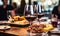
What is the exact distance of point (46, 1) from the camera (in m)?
3.00

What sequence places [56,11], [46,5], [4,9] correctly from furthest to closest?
[4,9] → [46,5] → [56,11]

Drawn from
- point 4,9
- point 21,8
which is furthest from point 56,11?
point 4,9

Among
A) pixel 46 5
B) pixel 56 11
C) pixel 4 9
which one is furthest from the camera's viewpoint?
pixel 4 9

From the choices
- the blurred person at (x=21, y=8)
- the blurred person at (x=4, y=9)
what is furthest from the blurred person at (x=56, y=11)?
the blurred person at (x=4, y=9)

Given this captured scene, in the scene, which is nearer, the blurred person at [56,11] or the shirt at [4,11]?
Answer: the blurred person at [56,11]

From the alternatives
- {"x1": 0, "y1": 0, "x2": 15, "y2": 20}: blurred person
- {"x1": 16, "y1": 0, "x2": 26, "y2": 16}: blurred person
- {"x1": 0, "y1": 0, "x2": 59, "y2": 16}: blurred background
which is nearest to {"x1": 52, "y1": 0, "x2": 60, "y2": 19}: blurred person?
{"x1": 0, "y1": 0, "x2": 59, "y2": 16}: blurred background

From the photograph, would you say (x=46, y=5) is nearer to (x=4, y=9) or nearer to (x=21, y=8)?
(x=21, y=8)

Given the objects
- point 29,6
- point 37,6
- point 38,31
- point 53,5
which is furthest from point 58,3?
point 38,31

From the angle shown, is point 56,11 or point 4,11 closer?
point 56,11

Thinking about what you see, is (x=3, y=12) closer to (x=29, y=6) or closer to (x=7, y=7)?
(x=7, y=7)

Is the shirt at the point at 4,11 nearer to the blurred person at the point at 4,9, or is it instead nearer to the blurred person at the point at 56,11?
the blurred person at the point at 4,9

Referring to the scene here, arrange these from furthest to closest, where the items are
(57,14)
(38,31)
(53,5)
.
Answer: (53,5) → (57,14) → (38,31)

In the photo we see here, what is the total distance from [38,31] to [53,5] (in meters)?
1.92

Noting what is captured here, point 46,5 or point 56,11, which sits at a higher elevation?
point 46,5
